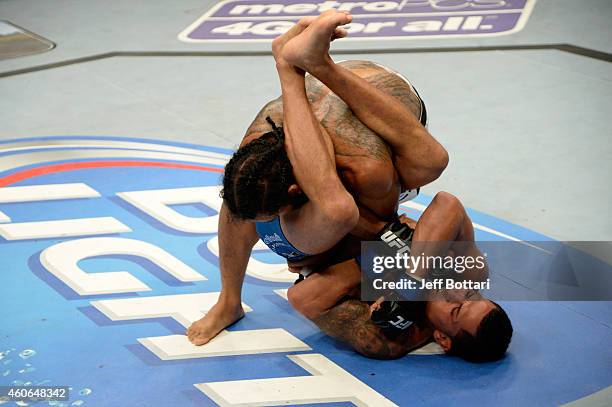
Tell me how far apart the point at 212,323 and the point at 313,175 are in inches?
29.6

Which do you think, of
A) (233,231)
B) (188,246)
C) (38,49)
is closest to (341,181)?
(233,231)

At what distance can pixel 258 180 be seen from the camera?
2561 millimetres

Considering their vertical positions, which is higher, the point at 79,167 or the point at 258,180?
the point at 258,180

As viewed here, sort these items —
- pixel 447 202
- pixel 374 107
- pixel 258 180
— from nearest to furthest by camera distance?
1. pixel 258 180
2. pixel 374 107
3. pixel 447 202

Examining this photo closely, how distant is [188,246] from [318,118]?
3.32ft

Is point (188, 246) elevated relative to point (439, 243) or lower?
lower

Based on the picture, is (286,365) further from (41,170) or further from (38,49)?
(38,49)

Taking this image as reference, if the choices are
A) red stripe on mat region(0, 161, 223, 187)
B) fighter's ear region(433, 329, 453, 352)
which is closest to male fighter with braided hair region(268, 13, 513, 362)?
fighter's ear region(433, 329, 453, 352)

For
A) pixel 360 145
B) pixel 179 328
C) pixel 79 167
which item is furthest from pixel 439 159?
pixel 79 167

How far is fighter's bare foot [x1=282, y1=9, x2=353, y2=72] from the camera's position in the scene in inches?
102

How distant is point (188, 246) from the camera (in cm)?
356

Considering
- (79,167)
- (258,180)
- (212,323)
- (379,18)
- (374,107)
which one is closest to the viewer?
(258,180)

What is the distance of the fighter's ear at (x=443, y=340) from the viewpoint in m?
2.84

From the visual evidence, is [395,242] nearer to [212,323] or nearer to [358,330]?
[358,330]
